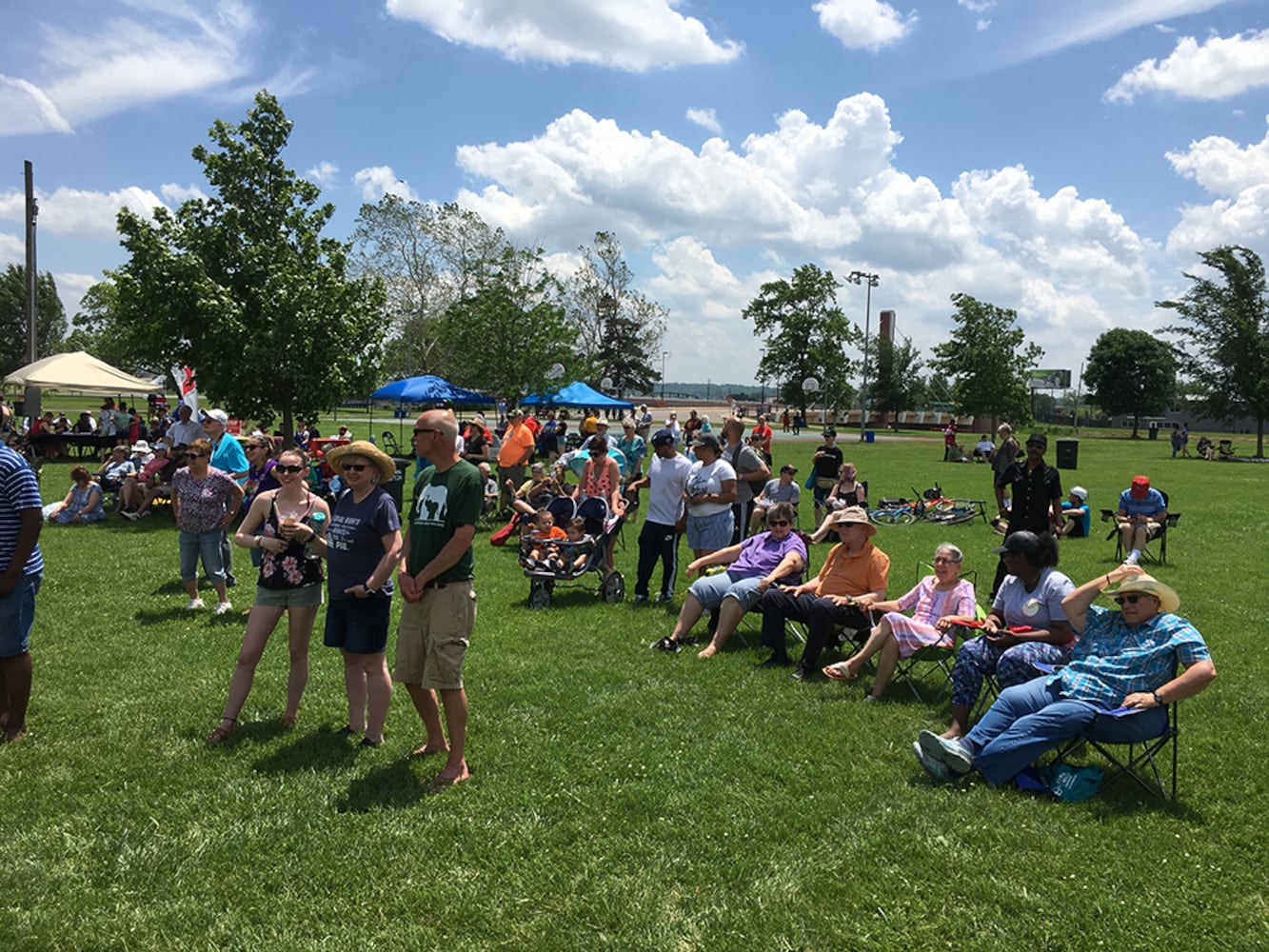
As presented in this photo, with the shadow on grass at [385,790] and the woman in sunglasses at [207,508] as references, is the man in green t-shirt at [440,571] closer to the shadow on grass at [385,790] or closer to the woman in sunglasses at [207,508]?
the shadow on grass at [385,790]

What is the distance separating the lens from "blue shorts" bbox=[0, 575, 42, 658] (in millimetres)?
4402

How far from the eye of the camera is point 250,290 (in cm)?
1645

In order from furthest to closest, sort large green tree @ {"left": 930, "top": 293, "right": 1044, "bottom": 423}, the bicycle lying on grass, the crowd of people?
large green tree @ {"left": 930, "top": 293, "right": 1044, "bottom": 423}, the bicycle lying on grass, the crowd of people

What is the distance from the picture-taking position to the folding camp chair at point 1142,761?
4184mm

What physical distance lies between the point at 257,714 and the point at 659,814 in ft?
8.91

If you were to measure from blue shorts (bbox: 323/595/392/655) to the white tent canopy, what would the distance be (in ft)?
67.4

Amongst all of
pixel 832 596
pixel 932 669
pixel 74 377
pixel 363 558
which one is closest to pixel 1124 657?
pixel 932 669

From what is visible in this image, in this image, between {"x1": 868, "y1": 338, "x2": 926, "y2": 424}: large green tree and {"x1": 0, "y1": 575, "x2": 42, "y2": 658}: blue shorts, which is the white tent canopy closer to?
{"x1": 0, "y1": 575, "x2": 42, "y2": 658}: blue shorts

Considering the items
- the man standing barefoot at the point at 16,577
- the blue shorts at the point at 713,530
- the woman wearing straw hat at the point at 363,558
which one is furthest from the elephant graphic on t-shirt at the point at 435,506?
the blue shorts at the point at 713,530

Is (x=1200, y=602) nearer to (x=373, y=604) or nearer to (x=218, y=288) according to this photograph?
(x=373, y=604)

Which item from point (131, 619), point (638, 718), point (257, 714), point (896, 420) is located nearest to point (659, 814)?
point (638, 718)

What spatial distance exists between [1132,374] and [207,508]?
271 ft

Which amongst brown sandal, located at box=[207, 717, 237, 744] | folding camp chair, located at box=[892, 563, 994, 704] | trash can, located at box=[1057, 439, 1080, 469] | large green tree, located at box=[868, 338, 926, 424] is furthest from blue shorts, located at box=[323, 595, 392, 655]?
large green tree, located at box=[868, 338, 926, 424]

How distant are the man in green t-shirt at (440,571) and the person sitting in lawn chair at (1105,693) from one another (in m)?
2.48
